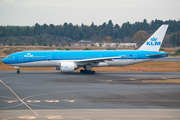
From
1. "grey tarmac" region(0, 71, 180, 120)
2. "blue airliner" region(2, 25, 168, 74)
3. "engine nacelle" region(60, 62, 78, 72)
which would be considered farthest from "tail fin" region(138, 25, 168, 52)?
"grey tarmac" region(0, 71, 180, 120)

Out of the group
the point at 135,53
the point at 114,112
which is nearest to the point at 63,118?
the point at 114,112

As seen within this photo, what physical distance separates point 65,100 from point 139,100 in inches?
247

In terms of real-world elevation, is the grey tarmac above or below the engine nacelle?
below

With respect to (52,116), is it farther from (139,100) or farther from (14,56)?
(14,56)

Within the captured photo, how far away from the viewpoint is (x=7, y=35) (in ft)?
633

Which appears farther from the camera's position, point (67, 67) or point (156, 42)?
point (156, 42)

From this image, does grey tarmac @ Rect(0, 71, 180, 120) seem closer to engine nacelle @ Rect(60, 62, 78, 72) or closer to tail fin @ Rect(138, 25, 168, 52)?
engine nacelle @ Rect(60, 62, 78, 72)

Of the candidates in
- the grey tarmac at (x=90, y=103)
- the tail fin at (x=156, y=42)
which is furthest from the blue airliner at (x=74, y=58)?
the grey tarmac at (x=90, y=103)

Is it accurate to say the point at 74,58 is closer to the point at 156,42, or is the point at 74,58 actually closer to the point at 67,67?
the point at 67,67

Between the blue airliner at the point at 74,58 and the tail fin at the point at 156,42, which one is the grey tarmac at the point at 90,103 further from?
the tail fin at the point at 156,42

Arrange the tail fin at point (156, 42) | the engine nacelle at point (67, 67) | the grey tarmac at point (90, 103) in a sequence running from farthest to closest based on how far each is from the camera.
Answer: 1. the tail fin at point (156, 42)
2. the engine nacelle at point (67, 67)
3. the grey tarmac at point (90, 103)

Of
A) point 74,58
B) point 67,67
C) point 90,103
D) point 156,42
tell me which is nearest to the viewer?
point 90,103

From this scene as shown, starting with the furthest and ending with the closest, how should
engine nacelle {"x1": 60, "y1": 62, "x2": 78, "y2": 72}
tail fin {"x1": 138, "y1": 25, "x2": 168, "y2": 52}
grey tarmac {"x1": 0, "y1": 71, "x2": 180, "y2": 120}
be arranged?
tail fin {"x1": 138, "y1": 25, "x2": 168, "y2": 52}
engine nacelle {"x1": 60, "y1": 62, "x2": 78, "y2": 72}
grey tarmac {"x1": 0, "y1": 71, "x2": 180, "y2": 120}

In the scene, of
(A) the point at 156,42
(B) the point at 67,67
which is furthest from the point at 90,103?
(A) the point at 156,42
